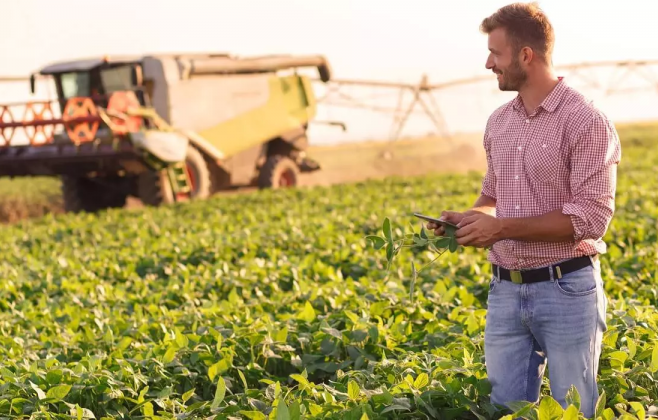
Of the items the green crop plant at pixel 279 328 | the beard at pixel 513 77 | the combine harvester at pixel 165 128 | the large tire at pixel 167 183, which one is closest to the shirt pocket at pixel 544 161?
the beard at pixel 513 77

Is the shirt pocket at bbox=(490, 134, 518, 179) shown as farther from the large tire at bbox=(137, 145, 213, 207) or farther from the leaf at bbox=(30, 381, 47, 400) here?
the large tire at bbox=(137, 145, 213, 207)

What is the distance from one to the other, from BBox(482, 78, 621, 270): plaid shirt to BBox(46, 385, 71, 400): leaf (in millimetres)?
2308

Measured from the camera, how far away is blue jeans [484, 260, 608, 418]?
155 inches

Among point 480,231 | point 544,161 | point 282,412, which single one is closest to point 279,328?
point 282,412

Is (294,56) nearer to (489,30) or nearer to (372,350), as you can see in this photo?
(372,350)

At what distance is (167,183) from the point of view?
19.4 metres

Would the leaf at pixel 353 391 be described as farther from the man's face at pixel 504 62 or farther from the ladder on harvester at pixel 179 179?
the ladder on harvester at pixel 179 179

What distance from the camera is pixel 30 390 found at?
207 inches

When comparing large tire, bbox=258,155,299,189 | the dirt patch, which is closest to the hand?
large tire, bbox=258,155,299,189

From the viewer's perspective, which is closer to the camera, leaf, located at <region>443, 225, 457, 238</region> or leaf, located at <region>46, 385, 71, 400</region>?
leaf, located at <region>443, 225, 457, 238</region>

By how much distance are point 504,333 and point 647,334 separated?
1.64m

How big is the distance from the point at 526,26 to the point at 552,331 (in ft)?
4.01

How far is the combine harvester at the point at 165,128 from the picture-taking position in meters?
17.9

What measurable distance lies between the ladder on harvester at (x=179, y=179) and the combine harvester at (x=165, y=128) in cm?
2
